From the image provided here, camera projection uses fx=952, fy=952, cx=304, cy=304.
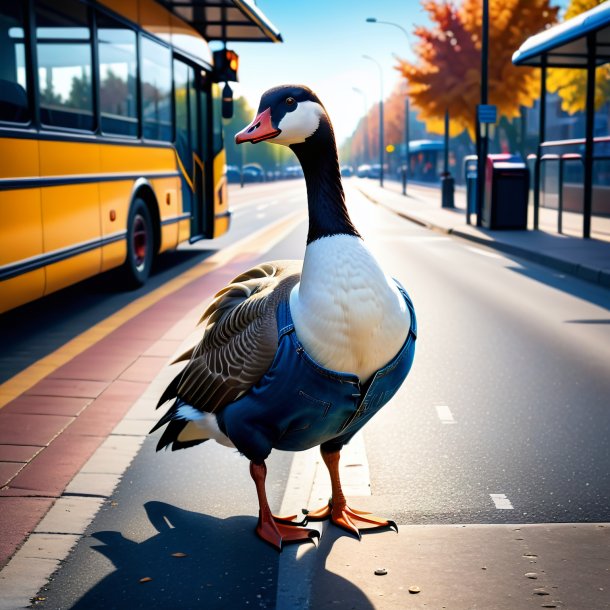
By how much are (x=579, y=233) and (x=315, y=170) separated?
56.0ft

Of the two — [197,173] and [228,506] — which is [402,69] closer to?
[197,173]

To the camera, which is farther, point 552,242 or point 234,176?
point 234,176

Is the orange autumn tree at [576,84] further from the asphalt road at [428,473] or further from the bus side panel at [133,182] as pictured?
the asphalt road at [428,473]

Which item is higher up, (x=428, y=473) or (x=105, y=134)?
(x=105, y=134)

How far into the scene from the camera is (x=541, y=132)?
1988cm

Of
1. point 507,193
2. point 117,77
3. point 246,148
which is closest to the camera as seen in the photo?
point 117,77

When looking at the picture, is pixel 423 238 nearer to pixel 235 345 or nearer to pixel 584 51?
pixel 584 51

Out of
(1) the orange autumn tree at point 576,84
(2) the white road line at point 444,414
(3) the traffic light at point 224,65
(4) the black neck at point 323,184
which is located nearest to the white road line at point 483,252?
(3) the traffic light at point 224,65

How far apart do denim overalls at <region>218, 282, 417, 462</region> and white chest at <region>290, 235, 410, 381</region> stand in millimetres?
47

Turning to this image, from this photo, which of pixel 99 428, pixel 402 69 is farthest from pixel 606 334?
pixel 402 69

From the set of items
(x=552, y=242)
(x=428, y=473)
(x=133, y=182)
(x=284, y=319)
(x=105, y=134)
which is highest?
(x=105, y=134)

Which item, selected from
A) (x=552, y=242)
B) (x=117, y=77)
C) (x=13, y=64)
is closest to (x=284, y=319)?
(x=13, y=64)

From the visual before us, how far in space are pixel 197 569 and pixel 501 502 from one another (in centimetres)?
147

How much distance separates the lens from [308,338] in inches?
132
